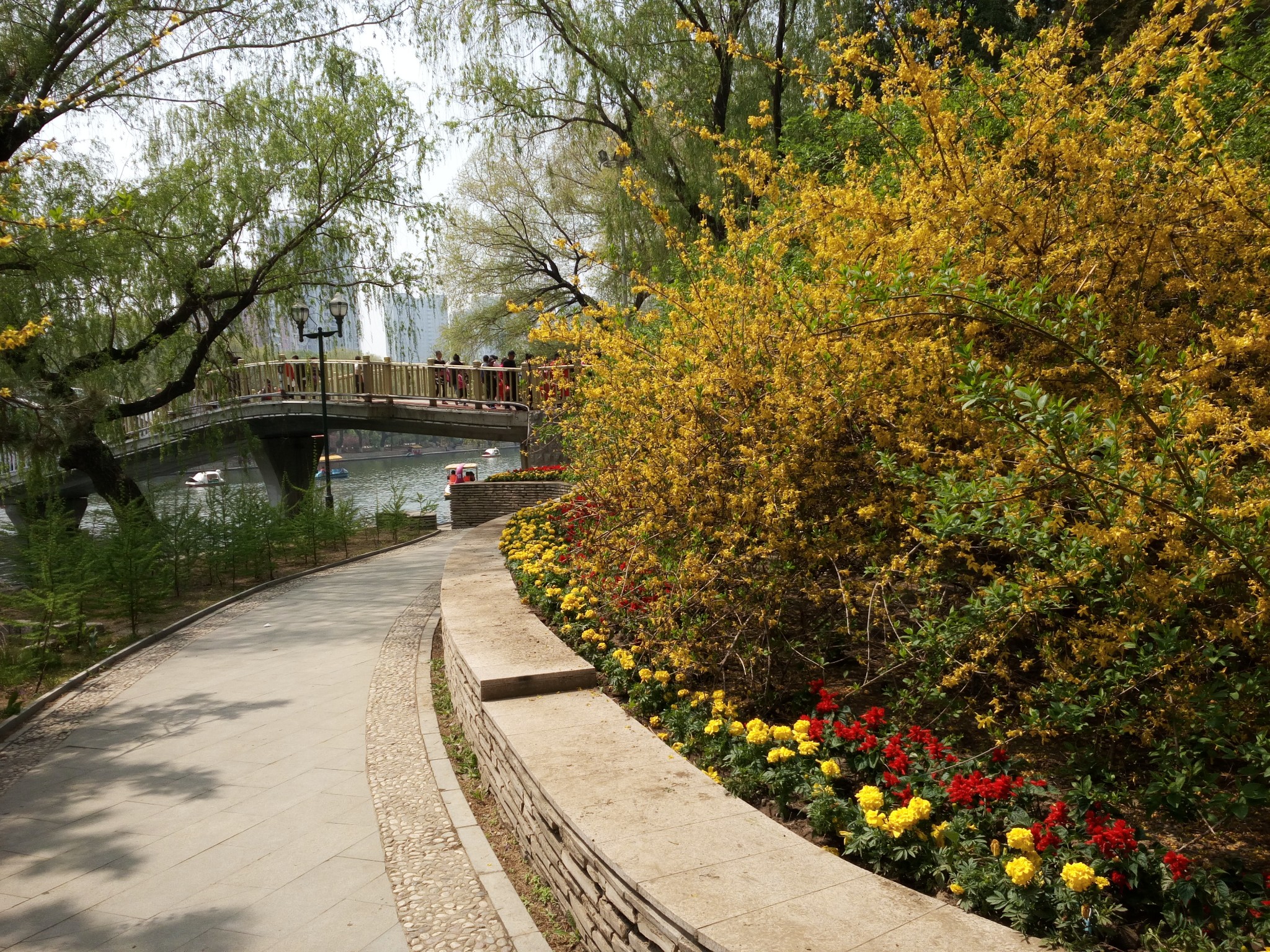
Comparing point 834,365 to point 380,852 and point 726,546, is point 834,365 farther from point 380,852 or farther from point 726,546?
point 380,852

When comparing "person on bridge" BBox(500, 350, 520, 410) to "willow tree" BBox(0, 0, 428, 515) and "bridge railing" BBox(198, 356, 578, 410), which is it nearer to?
"bridge railing" BBox(198, 356, 578, 410)

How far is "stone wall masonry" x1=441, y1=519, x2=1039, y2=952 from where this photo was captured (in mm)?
2287

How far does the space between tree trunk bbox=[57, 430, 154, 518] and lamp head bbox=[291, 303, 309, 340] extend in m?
3.90

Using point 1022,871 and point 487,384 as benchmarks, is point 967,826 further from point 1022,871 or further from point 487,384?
point 487,384

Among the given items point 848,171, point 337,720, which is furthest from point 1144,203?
point 337,720

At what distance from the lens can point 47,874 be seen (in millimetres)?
3961

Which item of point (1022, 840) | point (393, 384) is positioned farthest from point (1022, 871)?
point (393, 384)

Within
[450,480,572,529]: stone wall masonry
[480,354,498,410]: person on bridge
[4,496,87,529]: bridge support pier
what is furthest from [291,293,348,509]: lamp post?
[480,354,498,410]: person on bridge

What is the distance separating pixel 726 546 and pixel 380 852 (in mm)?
2244

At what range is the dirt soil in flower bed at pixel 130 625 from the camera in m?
6.97

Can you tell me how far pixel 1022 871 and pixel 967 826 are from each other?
348 mm

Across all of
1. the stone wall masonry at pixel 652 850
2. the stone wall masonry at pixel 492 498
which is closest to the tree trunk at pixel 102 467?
the stone wall masonry at pixel 492 498

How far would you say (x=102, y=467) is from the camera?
13555mm

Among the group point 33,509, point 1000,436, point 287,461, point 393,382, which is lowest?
point 33,509
